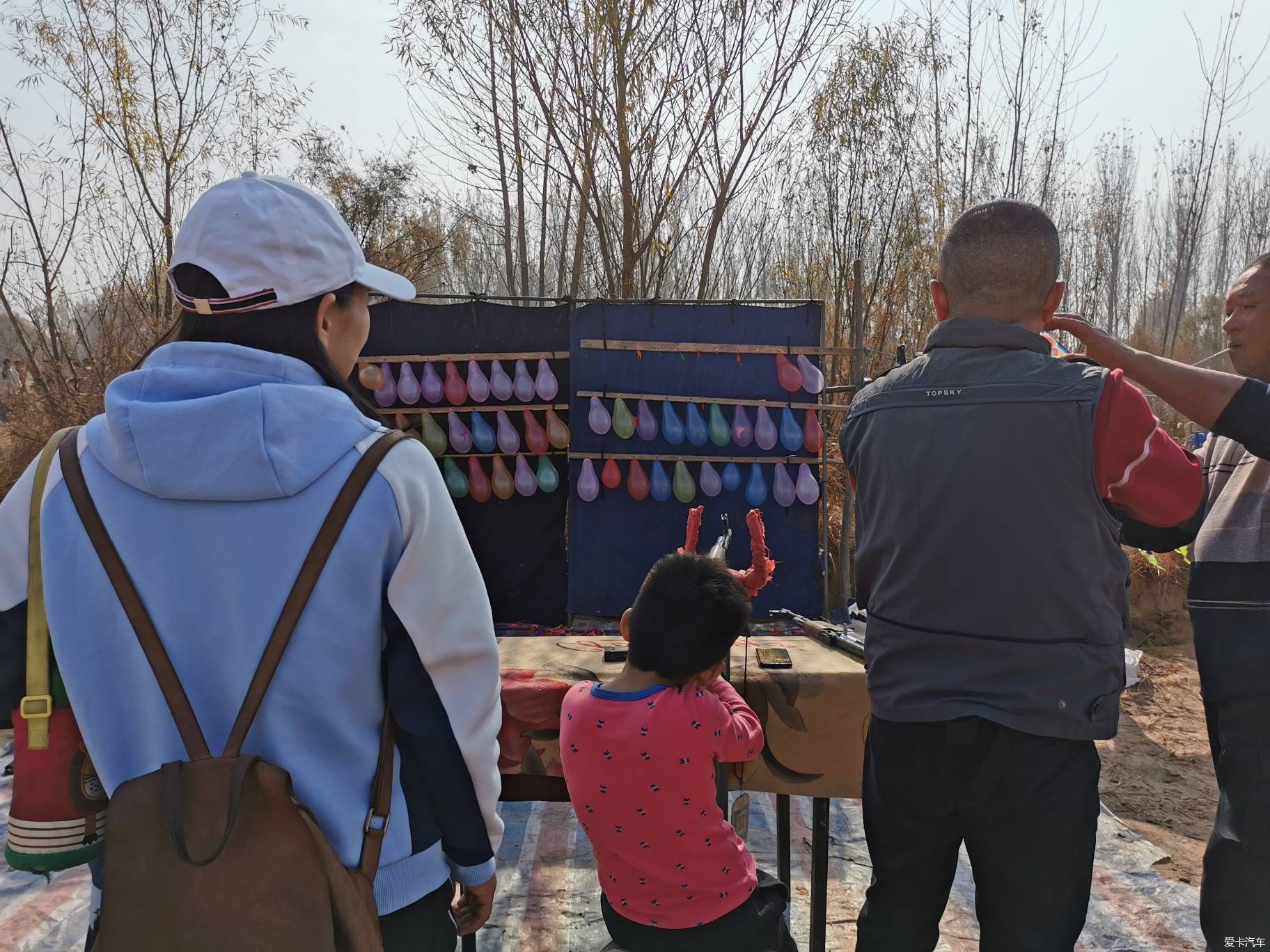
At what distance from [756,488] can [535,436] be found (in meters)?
1.39

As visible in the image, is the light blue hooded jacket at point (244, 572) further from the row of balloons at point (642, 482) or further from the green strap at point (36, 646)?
the row of balloons at point (642, 482)

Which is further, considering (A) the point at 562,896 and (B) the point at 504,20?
(B) the point at 504,20

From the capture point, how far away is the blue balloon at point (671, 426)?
199 inches

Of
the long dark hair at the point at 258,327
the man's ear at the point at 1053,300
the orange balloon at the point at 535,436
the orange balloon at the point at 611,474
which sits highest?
the man's ear at the point at 1053,300

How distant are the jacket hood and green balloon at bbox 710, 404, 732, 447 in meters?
4.06

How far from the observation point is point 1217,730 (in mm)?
1819

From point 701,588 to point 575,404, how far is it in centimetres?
368

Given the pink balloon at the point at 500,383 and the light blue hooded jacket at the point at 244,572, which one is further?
the pink balloon at the point at 500,383

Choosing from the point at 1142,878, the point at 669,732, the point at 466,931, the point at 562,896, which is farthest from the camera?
the point at 1142,878

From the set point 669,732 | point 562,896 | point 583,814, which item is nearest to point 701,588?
point 669,732

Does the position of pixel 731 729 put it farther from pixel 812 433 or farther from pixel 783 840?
pixel 812 433

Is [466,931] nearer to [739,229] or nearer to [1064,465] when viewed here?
[1064,465]

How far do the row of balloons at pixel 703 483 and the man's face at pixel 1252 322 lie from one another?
3136 mm

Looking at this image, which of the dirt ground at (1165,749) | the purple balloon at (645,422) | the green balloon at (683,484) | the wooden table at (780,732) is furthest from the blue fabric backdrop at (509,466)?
the wooden table at (780,732)
